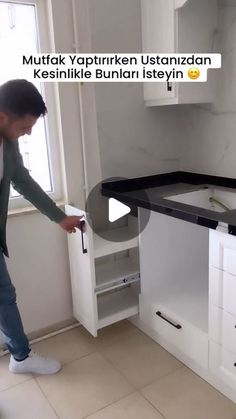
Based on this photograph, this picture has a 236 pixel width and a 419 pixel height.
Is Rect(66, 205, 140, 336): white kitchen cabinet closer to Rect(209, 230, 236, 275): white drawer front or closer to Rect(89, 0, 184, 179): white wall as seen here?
Rect(89, 0, 184, 179): white wall

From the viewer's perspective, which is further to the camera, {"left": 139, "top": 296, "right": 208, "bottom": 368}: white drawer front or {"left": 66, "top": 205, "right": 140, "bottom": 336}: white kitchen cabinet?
{"left": 66, "top": 205, "right": 140, "bottom": 336}: white kitchen cabinet

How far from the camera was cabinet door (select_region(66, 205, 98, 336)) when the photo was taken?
5.42 ft

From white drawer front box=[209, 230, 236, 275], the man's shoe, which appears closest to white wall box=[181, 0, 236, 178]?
white drawer front box=[209, 230, 236, 275]

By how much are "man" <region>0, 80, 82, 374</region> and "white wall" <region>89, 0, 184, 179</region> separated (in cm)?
52

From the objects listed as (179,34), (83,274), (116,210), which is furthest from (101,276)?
(179,34)

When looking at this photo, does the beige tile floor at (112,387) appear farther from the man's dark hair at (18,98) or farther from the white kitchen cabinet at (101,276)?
the man's dark hair at (18,98)

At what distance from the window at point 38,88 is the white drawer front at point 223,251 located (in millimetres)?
967

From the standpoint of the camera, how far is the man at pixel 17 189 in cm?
124

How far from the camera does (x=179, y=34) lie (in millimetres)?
1715

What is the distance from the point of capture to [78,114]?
184 cm

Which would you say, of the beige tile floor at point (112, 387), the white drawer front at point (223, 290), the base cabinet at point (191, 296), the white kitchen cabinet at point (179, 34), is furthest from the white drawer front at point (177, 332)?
the white kitchen cabinet at point (179, 34)

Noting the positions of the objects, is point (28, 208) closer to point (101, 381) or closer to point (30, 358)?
point (30, 358)

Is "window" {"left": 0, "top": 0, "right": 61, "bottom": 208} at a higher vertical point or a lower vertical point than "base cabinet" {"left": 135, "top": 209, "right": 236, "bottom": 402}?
higher

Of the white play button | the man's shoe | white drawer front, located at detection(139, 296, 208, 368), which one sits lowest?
the man's shoe
